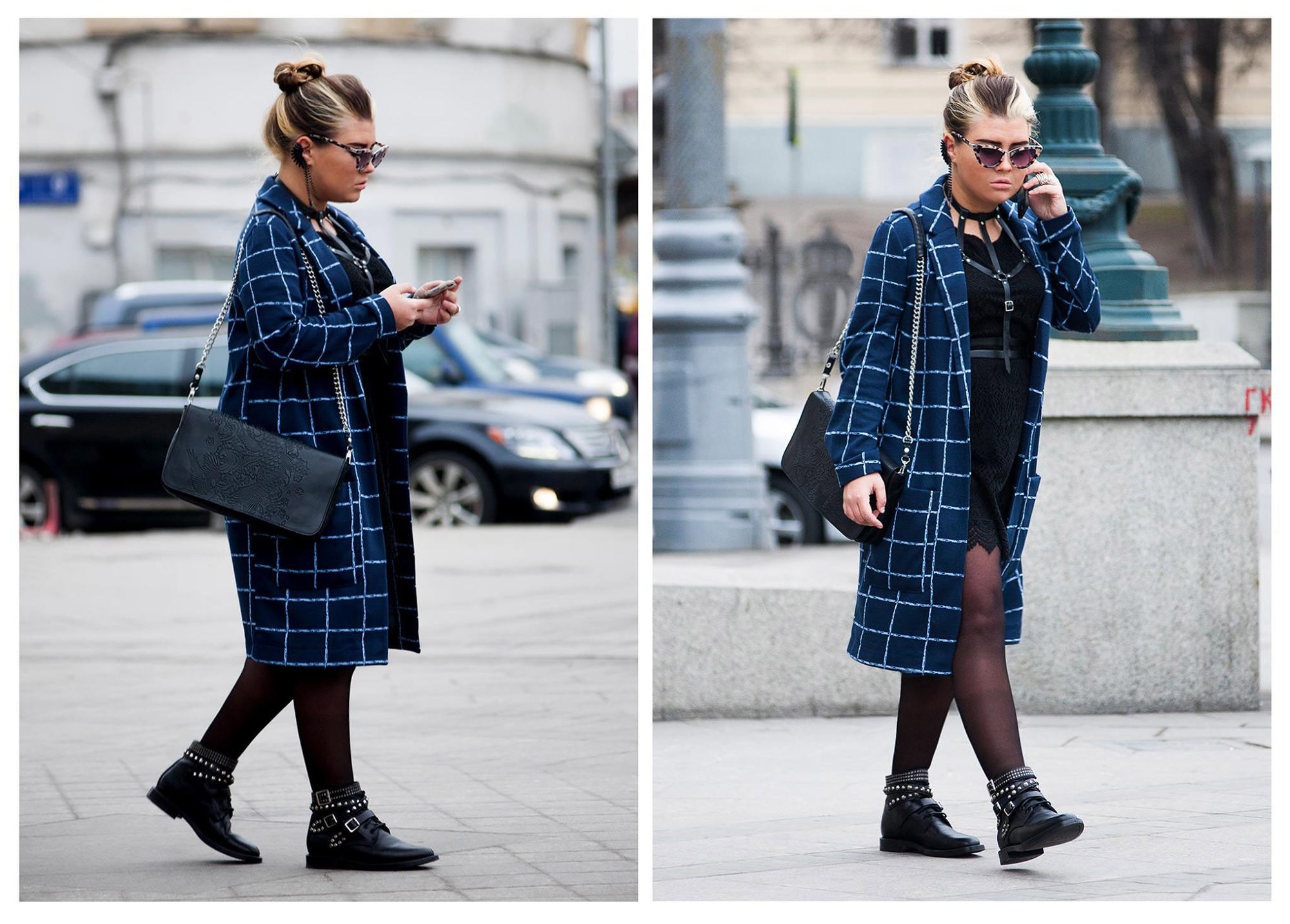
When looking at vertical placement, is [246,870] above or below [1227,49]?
below

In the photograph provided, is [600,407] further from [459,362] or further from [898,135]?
[898,135]

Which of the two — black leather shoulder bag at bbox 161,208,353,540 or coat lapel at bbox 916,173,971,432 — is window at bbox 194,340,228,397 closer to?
black leather shoulder bag at bbox 161,208,353,540

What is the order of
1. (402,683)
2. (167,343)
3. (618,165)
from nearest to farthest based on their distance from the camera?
(402,683), (167,343), (618,165)

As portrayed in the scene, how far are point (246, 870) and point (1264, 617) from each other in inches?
224

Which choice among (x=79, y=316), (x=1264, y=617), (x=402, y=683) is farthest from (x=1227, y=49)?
(x=402, y=683)

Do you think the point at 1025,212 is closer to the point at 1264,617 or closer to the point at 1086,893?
the point at 1086,893

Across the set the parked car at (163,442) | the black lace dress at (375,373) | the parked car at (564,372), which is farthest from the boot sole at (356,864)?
the parked car at (564,372)

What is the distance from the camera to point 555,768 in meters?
5.75

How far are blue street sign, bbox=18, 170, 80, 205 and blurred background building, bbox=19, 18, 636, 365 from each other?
0.06 feet

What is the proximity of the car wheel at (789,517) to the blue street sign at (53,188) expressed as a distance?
636 inches

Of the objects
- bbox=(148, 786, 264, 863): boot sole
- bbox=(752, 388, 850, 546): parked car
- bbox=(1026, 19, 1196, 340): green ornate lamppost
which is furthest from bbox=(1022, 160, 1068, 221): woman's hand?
bbox=(752, 388, 850, 546): parked car

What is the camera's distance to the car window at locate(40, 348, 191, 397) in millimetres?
13672

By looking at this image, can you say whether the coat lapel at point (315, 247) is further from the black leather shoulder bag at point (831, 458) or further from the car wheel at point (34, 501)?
the car wheel at point (34, 501)
